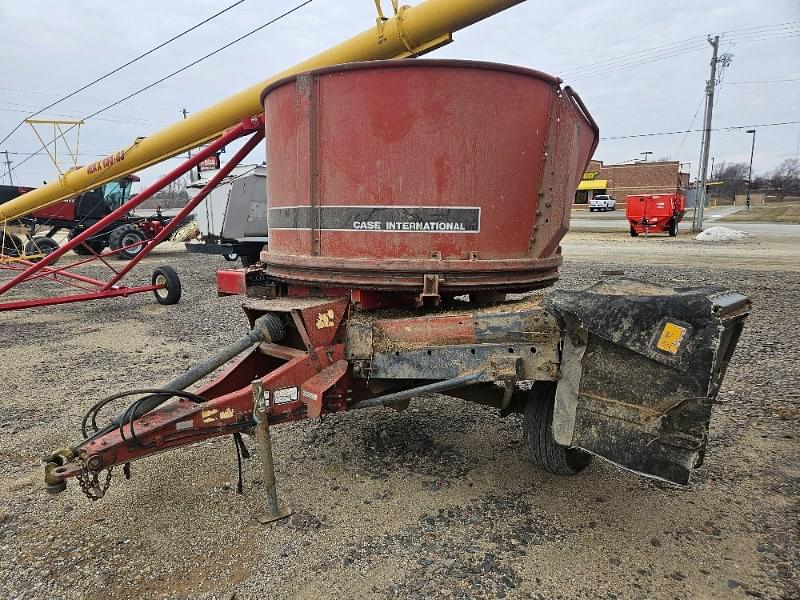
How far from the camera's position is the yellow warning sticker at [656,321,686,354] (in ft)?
7.88

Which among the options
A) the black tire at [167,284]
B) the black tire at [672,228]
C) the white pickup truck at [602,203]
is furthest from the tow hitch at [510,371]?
the white pickup truck at [602,203]

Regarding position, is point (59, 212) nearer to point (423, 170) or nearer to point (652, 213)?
point (423, 170)

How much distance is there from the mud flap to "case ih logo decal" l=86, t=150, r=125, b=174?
585cm

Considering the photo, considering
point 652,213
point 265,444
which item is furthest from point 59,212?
point 652,213

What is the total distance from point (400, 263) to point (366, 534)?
1.45 m

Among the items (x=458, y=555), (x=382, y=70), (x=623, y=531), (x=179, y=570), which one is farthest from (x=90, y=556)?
(x=382, y=70)

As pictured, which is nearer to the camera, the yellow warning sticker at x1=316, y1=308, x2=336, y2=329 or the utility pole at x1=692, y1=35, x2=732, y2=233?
the yellow warning sticker at x1=316, y1=308, x2=336, y2=329

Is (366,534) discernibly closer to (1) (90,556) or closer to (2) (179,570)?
(2) (179,570)

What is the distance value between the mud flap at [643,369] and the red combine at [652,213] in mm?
23107

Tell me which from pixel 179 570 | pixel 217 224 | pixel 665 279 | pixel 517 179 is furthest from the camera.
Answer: pixel 217 224

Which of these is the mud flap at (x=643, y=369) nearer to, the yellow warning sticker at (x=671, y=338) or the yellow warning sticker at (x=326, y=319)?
the yellow warning sticker at (x=671, y=338)

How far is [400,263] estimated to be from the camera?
304 centimetres

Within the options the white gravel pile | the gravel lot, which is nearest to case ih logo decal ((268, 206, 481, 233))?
the gravel lot

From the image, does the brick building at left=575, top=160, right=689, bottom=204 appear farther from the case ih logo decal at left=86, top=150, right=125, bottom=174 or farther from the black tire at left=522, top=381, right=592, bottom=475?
the black tire at left=522, top=381, right=592, bottom=475
